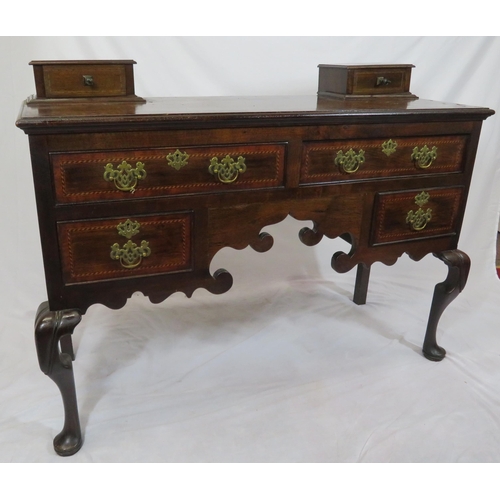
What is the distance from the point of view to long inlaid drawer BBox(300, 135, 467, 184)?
1.79 m

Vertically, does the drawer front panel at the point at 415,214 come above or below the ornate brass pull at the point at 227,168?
below

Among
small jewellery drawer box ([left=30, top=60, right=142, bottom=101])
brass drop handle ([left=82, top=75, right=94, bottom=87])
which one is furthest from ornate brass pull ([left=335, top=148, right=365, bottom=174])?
brass drop handle ([left=82, top=75, right=94, bottom=87])

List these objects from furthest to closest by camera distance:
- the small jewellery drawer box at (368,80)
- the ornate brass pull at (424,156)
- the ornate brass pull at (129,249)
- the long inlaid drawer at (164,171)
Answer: the small jewellery drawer box at (368,80) < the ornate brass pull at (424,156) < the ornate brass pull at (129,249) < the long inlaid drawer at (164,171)

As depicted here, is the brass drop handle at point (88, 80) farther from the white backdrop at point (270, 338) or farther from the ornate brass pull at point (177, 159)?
the white backdrop at point (270, 338)

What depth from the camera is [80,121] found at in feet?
4.77

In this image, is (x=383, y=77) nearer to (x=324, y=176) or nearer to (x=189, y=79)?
(x=324, y=176)

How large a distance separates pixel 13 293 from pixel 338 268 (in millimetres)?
1611

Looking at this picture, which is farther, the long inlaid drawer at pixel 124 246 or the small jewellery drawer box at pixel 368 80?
the small jewellery drawer box at pixel 368 80

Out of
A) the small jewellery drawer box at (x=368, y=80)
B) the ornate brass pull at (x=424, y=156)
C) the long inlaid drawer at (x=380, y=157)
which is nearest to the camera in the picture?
the long inlaid drawer at (x=380, y=157)

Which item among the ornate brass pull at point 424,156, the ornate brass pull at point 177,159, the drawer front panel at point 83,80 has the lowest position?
the ornate brass pull at point 424,156

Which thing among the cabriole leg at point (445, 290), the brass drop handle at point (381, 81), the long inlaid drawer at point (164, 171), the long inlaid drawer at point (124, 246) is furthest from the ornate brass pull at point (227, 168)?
the cabriole leg at point (445, 290)

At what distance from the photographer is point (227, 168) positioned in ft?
5.49

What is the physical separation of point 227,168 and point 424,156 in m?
0.75

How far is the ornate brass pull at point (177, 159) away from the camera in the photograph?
160cm
